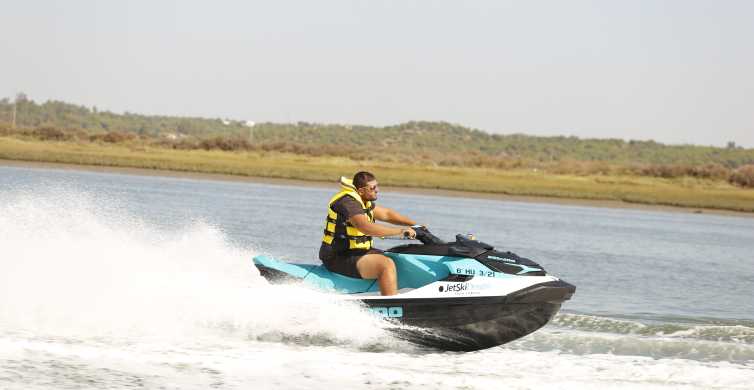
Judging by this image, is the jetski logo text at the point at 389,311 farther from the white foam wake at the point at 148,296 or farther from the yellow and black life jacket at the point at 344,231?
the yellow and black life jacket at the point at 344,231

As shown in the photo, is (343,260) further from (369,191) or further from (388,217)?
(388,217)

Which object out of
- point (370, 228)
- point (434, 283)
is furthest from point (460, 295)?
point (370, 228)

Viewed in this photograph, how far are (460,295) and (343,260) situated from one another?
98 cm

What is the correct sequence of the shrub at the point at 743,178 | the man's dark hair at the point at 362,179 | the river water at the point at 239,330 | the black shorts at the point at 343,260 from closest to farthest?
the river water at the point at 239,330, the black shorts at the point at 343,260, the man's dark hair at the point at 362,179, the shrub at the point at 743,178

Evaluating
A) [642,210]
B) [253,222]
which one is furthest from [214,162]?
[253,222]

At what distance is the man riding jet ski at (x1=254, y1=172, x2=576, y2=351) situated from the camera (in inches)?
364

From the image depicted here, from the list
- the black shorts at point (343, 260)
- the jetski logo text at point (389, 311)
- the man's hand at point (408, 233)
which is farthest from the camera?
the black shorts at point (343, 260)

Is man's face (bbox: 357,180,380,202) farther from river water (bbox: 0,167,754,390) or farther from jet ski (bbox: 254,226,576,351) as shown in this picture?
river water (bbox: 0,167,754,390)

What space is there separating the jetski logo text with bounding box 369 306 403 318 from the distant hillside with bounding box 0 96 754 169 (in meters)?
98.8

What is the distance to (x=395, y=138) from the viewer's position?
126625 millimetres

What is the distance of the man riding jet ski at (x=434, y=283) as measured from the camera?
9.24 m

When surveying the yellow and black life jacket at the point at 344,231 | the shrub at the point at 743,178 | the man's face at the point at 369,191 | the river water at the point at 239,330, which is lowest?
the river water at the point at 239,330

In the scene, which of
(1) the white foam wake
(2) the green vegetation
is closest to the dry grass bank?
(2) the green vegetation

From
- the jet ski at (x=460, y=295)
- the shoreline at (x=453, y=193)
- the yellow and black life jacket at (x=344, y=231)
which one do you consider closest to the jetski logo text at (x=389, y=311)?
the jet ski at (x=460, y=295)
